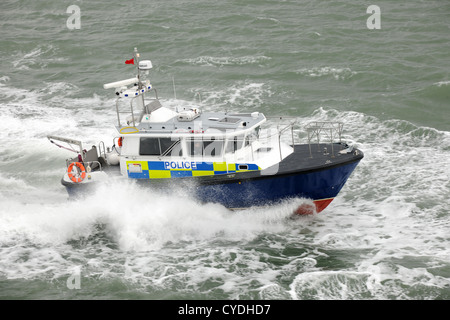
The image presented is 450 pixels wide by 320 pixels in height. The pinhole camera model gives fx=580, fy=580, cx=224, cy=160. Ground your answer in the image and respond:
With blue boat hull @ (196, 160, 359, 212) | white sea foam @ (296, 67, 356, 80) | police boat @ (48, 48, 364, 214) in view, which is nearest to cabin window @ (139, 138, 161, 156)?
police boat @ (48, 48, 364, 214)

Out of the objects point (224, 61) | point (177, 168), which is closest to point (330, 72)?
point (224, 61)

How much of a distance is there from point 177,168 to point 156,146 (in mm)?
713

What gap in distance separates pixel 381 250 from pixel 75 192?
24.2ft

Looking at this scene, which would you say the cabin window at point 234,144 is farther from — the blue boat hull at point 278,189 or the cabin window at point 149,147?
the cabin window at point 149,147

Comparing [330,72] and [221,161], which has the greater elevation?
[330,72]

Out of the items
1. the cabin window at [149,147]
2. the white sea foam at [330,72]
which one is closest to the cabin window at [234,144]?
the cabin window at [149,147]

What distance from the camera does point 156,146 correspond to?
1355cm

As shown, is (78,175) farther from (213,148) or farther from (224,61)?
(224,61)

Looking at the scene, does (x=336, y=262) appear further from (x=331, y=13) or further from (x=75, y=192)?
(x=331, y=13)

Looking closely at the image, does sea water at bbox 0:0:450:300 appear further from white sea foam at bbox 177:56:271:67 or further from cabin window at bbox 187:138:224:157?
cabin window at bbox 187:138:224:157

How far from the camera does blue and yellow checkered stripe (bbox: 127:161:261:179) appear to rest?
13312mm

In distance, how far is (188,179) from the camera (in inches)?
531

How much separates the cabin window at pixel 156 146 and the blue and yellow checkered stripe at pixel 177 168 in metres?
0.23

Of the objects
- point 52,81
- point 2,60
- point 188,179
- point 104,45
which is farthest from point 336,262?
point 2,60
